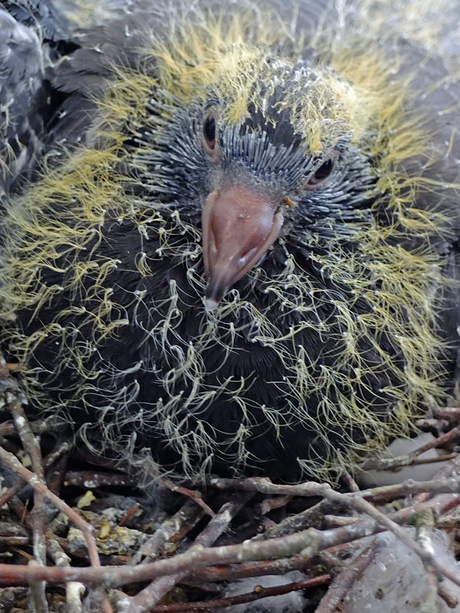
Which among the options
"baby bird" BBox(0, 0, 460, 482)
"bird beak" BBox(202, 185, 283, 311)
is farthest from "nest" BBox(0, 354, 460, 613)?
"bird beak" BBox(202, 185, 283, 311)

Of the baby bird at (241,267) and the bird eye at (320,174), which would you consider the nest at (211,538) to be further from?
the bird eye at (320,174)

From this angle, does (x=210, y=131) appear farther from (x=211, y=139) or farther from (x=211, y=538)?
(x=211, y=538)

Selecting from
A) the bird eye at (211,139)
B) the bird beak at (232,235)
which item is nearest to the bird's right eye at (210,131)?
the bird eye at (211,139)

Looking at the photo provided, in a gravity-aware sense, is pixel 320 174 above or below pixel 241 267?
above

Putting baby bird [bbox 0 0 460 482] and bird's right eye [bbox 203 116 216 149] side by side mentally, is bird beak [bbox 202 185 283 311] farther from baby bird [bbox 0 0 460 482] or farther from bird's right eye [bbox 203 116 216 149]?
bird's right eye [bbox 203 116 216 149]

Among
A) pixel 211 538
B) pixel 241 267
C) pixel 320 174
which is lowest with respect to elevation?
pixel 211 538

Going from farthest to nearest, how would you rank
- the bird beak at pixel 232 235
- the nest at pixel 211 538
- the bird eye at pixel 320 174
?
1. the bird eye at pixel 320 174
2. the bird beak at pixel 232 235
3. the nest at pixel 211 538

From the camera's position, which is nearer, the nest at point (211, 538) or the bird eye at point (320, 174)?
the nest at point (211, 538)

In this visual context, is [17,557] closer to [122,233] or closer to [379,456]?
[122,233]

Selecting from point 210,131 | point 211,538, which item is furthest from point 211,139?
point 211,538
